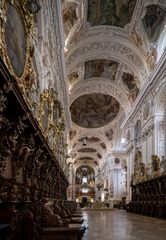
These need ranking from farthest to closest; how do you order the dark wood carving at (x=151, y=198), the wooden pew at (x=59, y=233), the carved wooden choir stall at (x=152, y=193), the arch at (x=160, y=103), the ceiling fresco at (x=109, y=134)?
1. the ceiling fresco at (x=109, y=134)
2. the arch at (x=160, y=103)
3. the carved wooden choir stall at (x=152, y=193)
4. the dark wood carving at (x=151, y=198)
5. the wooden pew at (x=59, y=233)

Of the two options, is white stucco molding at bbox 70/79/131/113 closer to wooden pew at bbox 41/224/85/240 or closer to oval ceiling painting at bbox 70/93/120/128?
oval ceiling painting at bbox 70/93/120/128

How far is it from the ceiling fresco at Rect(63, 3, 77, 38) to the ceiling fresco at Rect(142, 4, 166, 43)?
4402 millimetres

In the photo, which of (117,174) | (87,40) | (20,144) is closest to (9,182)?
(20,144)

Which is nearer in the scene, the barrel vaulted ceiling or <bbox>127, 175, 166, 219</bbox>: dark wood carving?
<bbox>127, 175, 166, 219</bbox>: dark wood carving

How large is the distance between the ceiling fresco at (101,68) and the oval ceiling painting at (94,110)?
20.6ft

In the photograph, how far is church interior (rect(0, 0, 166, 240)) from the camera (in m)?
5.11

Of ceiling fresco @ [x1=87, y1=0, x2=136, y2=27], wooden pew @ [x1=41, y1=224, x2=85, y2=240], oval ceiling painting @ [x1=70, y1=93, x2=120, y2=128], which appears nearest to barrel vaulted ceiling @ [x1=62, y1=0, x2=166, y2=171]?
ceiling fresco @ [x1=87, y1=0, x2=136, y2=27]

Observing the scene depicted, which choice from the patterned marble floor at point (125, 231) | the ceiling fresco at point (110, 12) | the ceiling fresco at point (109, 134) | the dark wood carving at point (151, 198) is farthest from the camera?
the ceiling fresco at point (109, 134)

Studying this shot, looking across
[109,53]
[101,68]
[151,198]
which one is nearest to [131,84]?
[101,68]

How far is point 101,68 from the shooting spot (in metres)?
26.5

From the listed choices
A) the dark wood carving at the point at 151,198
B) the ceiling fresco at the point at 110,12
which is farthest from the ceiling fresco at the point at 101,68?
the dark wood carving at the point at 151,198

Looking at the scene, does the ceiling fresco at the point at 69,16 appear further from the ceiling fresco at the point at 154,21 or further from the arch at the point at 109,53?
the ceiling fresco at the point at 154,21

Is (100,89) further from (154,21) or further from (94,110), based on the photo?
(154,21)

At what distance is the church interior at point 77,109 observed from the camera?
16.8 feet
